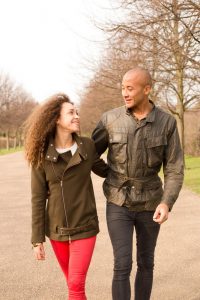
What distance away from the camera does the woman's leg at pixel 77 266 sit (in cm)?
296

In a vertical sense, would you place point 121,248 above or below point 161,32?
below

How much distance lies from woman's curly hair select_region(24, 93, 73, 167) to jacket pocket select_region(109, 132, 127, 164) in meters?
0.41

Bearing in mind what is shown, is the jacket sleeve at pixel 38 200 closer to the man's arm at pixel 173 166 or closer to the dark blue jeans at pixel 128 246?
the dark blue jeans at pixel 128 246

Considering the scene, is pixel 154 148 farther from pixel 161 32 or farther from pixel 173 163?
pixel 161 32

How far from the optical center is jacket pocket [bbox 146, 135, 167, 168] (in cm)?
322

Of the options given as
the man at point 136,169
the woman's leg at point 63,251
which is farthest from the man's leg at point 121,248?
the woman's leg at point 63,251

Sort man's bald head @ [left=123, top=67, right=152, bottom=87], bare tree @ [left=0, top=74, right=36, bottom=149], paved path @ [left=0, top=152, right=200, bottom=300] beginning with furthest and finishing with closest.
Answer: bare tree @ [left=0, top=74, right=36, bottom=149], paved path @ [left=0, top=152, right=200, bottom=300], man's bald head @ [left=123, top=67, right=152, bottom=87]

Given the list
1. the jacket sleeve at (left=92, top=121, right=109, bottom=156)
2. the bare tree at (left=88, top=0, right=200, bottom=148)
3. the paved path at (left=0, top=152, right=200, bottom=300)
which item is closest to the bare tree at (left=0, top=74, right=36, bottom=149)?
the bare tree at (left=88, top=0, right=200, bottom=148)

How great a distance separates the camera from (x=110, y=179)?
3.32 m

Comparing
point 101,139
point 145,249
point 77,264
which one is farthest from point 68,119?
A: point 145,249

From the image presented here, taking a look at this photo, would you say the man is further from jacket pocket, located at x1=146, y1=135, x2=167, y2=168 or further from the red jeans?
the red jeans

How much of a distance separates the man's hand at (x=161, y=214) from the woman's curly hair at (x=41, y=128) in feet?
2.62

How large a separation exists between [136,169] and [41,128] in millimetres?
677

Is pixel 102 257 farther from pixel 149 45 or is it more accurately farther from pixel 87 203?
pixel 149 45
